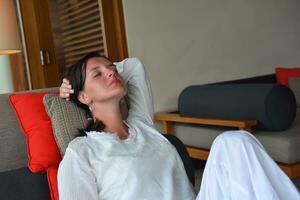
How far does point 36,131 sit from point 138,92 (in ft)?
1.47

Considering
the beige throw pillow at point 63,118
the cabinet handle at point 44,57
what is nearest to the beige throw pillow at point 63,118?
the beige throw pillow at point 63,118

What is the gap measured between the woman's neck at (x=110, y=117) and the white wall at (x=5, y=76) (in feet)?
7.70

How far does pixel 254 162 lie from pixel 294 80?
2387 millimetres

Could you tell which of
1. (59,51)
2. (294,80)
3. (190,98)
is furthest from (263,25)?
(59,51)

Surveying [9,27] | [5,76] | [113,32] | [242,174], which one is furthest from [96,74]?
[5,76]

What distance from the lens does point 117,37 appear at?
2.93 meters

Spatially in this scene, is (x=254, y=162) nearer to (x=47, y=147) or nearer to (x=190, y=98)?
(x=47, y=147)

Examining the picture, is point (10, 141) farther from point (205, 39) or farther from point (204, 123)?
point (205, 39)

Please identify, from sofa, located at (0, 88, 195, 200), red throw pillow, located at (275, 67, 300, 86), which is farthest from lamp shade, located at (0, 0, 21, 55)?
red throw pillow, located at (275, 67, 300, 86)

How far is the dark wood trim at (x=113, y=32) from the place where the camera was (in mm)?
2887

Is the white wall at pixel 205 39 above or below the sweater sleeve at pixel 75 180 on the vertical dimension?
above

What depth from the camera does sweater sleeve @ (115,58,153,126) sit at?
163 centimetres

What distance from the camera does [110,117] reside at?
4.89 feet

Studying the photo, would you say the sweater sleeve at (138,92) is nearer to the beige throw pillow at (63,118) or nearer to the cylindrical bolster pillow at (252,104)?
the beige throw pillow at (63,118)
